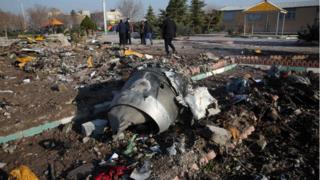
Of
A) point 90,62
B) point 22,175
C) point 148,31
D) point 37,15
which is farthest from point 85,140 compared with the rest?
point 37,15

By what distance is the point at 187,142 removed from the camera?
3.95m

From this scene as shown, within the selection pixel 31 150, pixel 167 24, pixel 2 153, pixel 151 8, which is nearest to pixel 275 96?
pixel 31 150

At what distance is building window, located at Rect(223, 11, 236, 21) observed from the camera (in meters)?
37.5

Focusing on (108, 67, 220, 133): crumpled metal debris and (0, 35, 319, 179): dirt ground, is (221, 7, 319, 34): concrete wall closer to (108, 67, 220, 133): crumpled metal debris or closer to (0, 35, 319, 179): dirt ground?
(0, 35, 319, 179): dirt ground

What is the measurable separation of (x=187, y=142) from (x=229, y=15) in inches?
1454

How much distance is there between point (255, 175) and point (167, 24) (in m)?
8.61

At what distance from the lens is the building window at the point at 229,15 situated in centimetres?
3750

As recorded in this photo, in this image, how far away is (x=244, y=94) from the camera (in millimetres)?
5758

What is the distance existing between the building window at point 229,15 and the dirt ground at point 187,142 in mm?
33313

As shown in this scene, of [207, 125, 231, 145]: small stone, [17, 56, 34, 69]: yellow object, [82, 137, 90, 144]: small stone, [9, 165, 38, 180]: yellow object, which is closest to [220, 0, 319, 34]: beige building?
[17, 56, 34, 69]: yellow object

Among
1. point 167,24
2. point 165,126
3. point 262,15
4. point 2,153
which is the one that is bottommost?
point 2,153

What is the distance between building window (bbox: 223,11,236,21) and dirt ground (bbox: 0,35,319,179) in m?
33.3

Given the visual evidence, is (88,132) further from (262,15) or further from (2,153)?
(262,15)

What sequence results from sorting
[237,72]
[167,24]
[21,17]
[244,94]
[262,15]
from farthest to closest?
[21,17] < [262,15] < [167,24] < [237,72] < [244,94]
